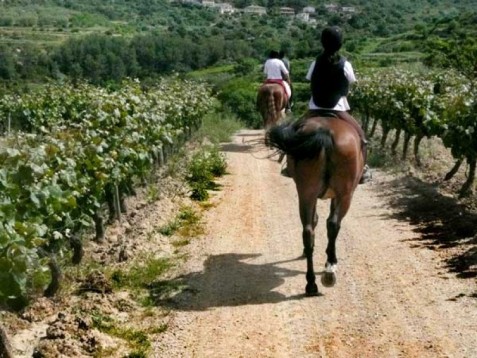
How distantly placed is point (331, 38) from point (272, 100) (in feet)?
30.2

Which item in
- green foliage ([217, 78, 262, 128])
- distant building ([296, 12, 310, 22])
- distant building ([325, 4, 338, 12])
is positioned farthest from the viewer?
distant building ([325, 4, 338, 12])

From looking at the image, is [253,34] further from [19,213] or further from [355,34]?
[19,213]

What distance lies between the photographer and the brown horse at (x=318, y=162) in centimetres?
702

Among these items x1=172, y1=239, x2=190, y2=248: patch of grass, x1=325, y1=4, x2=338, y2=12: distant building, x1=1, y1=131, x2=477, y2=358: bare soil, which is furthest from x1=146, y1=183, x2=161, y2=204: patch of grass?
x1=325, y1=4, x2=338, y2=12: distant building

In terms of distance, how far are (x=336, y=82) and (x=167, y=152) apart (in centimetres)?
1025

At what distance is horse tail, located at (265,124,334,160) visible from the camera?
6.96m

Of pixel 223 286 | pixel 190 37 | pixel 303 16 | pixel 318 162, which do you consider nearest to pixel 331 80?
pixel 318 162

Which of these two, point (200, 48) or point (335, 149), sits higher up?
point (335, 149)

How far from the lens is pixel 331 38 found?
25.1 ft

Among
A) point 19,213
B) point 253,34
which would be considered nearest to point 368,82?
point 19,213

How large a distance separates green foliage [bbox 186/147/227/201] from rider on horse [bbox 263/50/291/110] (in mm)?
2633

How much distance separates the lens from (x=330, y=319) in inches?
260

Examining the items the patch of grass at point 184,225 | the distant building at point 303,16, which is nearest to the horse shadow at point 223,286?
the patch of grass at point 184,225

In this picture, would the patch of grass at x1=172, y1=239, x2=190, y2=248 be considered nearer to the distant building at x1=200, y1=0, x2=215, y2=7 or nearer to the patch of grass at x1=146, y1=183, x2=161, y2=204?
the patch of grass at x1=146, y1=183, x2=161, y2=204
